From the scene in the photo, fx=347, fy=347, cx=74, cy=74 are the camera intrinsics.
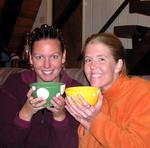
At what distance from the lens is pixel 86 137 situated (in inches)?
60.0

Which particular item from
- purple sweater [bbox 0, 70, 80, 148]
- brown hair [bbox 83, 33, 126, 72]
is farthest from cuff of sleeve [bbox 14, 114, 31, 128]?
brown hair [bbox 83, 33, 126, 72]

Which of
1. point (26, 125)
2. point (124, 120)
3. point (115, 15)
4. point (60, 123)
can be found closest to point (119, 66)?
point (124, 120)

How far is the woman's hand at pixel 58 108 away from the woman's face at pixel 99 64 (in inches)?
6.3

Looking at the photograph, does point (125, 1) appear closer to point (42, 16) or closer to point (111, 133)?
point (42, 16)

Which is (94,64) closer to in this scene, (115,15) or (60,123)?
(60,123)

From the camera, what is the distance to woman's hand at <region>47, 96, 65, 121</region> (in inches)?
57.0

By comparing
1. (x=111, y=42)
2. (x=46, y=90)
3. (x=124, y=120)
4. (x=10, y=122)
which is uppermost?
(x=111, y=42)

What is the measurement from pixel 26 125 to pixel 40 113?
190 mm

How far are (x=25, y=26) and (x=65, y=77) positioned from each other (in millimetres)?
4662

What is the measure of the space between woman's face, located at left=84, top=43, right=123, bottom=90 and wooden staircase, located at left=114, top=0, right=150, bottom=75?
1.83 meters

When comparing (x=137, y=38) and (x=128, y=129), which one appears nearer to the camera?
(x=128, y=129)

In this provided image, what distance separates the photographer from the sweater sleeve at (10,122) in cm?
165

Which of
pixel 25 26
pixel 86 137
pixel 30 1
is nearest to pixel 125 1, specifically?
pixel 30 1

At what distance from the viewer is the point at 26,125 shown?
5.33 ft
